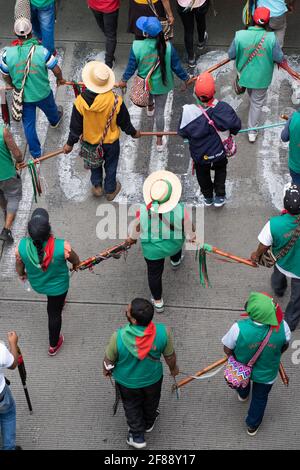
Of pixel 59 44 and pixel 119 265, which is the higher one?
pixel 59 44

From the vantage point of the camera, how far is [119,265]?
8.06 m

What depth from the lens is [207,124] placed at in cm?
750

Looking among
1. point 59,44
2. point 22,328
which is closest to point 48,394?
point 22,328

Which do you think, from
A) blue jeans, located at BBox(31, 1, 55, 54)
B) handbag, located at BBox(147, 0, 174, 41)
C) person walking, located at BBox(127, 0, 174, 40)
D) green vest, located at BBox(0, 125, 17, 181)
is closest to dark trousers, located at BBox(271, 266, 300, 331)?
green vest, located at BBox(0, 125, 17, 181)

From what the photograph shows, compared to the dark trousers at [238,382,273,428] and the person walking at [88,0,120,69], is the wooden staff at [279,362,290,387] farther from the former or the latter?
the person walking at [88,0,120,69]

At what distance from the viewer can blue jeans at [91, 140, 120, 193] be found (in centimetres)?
795

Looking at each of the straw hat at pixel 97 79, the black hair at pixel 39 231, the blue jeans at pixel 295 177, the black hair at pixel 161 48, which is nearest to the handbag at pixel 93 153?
the straw hat at pixel 97 79

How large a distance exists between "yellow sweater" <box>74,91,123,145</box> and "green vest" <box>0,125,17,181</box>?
0.73 meters

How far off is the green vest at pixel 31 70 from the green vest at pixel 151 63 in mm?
961

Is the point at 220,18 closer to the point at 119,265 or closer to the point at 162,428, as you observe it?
the point at 119,265

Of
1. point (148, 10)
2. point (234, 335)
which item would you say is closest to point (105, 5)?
point (148, 10)

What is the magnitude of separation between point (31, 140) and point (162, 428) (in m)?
3.50

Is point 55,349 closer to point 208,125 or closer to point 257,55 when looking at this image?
point 208,125
